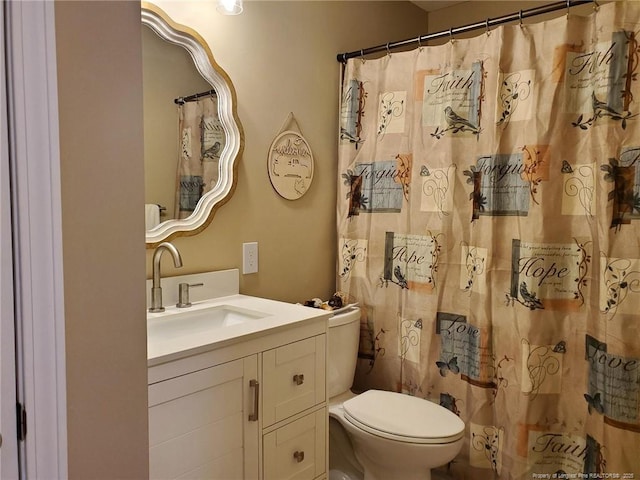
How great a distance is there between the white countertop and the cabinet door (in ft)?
0.26

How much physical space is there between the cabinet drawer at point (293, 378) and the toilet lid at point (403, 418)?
0.89 ft

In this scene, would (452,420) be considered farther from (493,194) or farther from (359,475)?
(493,194)

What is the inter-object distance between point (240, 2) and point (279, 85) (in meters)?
0.41

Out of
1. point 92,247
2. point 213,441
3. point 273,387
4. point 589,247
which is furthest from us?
point 589,247

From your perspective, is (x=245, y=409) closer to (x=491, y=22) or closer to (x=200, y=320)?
(x=200, y=320)

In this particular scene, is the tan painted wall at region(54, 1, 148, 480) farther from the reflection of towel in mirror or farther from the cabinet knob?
the reflection of towel in mirror

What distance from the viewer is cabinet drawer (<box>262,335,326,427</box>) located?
59.7 inches

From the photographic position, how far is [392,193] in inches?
91.0

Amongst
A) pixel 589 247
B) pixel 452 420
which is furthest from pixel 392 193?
pixel 452 420

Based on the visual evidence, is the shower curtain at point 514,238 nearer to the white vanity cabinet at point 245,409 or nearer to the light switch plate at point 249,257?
the light switch plate at point 249,257

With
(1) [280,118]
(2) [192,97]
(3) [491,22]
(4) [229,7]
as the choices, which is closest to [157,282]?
(2) [192,97]

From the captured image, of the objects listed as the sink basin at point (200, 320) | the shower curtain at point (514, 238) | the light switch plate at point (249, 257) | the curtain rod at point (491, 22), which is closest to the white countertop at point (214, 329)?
the sink basin at point (200, 320)

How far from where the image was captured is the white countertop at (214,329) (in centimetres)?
129

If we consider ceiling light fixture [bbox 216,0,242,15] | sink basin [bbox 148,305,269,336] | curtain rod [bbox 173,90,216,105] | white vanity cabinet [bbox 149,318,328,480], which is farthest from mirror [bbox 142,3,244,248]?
white vanity cabinet [bbox 149,318,328,480]
